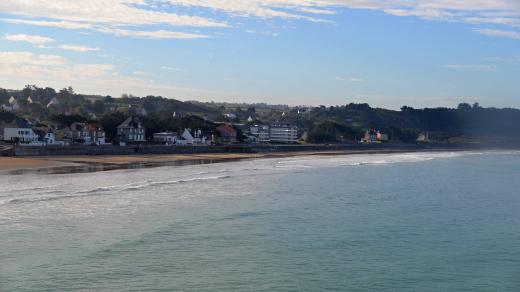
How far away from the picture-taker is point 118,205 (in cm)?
2316

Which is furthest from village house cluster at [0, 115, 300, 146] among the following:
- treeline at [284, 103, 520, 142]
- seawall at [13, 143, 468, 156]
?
treeline at [284, 103, 520, 142]

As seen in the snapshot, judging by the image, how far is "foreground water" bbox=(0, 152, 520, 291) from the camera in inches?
542

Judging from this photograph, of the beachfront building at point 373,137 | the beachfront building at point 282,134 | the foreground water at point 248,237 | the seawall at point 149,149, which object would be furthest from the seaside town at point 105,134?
the beachfront building at point 373,137

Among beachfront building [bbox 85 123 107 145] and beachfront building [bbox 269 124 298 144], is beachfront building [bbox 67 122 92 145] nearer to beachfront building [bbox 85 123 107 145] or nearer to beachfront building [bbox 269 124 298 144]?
beachfront building [bbox 85 123 107 145]

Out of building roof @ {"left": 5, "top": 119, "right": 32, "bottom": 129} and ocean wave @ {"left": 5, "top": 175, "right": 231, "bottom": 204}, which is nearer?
ocean wave @ {"left": 5, "top": 175, "right": 231, "bottom": 204}

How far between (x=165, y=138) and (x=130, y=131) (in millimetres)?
4497

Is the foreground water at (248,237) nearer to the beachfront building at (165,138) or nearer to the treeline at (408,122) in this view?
the beachfront building at (165,138)

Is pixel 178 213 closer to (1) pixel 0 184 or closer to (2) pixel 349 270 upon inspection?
(2) pixel 349 270

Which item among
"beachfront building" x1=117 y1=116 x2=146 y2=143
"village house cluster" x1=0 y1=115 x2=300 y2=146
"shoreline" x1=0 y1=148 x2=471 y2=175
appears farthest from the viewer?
"beachfront building" x1=117 y1=116 x2=146 y2=143

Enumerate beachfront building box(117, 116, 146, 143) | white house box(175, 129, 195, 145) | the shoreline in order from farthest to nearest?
white house box(175, 129, 195, 145)
beachfront building box(117, 116, 146, 143)
the shoreline

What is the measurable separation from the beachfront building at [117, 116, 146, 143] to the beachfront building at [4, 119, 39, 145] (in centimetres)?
1147

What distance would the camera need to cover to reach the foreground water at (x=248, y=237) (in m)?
13.8

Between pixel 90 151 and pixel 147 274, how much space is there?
127 ft

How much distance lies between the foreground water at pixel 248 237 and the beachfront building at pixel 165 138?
3479cm
